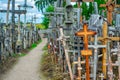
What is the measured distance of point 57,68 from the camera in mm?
15008

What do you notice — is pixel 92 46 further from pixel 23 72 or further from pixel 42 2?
pixel 42 2

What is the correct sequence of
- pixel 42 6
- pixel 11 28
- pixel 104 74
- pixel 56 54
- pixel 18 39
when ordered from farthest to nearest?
pixel 42 6 → pixel 18 39 → pixel 11 28 → pixel 56 54 → pixel 104 74

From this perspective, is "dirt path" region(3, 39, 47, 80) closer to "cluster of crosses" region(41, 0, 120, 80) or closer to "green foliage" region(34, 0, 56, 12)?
"cluster of crosses" region(41, 0, 120, 80)

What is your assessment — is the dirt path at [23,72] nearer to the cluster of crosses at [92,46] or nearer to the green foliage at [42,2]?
the cluster of crosses at [92,46]

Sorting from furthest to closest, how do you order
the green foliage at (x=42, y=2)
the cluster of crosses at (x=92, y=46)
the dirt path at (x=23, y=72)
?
the green foliage at (x=42, y=2) → the dirt path at (x=23, y=72) → the cluster of crosses at (x=92, y=46)

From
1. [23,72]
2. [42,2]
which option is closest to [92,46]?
[23,72]

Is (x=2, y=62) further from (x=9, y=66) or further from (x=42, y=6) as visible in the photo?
(x=42, y=6)

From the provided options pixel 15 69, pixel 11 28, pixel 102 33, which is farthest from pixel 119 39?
pixel 11 28

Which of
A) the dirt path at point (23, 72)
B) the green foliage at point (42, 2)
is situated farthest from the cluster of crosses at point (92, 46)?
the green foliage at point (42, 2)

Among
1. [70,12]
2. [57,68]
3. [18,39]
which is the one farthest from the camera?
[18,39]

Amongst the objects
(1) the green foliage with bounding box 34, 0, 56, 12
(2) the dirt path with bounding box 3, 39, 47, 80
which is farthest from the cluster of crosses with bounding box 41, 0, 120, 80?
(1) the green foliage with bounding box 34, 0, 56, 12

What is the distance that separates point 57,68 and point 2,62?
13.3 feet

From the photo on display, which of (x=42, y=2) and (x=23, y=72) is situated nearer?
(x=23, y=72)

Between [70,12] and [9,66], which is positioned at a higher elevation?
[70,12]
